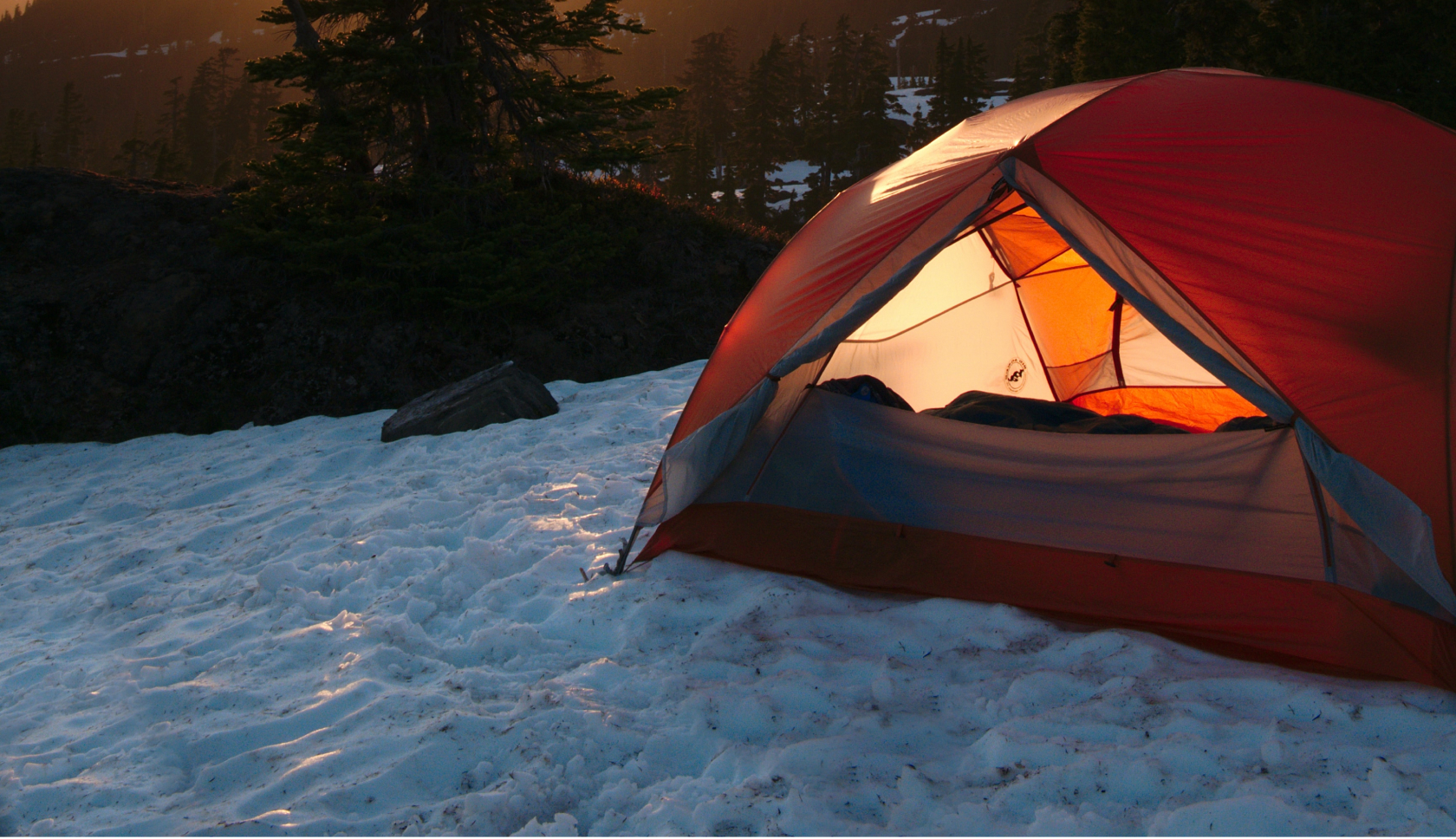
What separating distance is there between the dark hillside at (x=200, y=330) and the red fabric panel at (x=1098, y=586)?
19.7 feet

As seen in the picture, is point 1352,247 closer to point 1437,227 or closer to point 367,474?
point 1437,227

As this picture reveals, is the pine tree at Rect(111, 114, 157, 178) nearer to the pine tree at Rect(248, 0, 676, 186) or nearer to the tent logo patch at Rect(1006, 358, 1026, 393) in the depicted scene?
the pine tree at Rect(248, 0, 676, 186)

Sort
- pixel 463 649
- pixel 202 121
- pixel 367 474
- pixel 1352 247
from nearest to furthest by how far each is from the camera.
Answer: pixel 1352 247, pixel 463 649, pixel 367 474, pixel 202 121

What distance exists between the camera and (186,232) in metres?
9.79

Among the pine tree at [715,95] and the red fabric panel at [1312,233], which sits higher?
the pine tree at [715,95]

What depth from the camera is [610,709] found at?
283cm

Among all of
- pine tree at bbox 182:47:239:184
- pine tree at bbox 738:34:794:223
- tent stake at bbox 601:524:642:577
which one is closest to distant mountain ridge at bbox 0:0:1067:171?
pine tree at bbox 182:47:239:184

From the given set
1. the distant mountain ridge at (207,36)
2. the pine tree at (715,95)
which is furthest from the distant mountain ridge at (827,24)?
the pine tree at (715,95)

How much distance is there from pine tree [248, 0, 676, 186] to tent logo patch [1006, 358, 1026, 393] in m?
6.31

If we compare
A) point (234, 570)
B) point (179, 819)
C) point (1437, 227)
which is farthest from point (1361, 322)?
point (234, 570)

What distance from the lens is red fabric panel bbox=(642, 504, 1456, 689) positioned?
9.14ft

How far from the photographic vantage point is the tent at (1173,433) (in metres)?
2.83

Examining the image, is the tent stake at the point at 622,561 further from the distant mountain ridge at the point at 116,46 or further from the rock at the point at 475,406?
the distant mountain ridge at the point at 116,46

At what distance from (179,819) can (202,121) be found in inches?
2326
